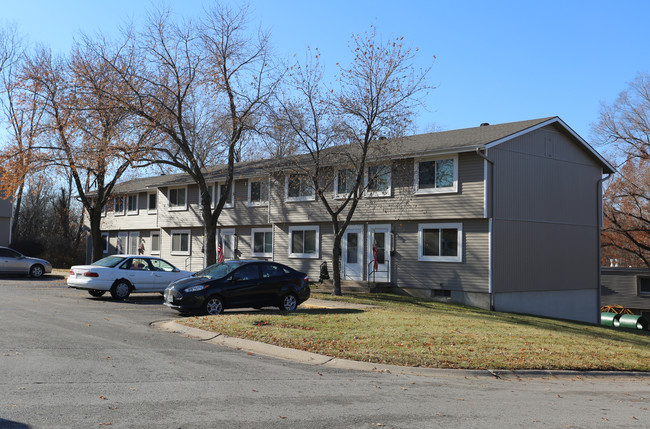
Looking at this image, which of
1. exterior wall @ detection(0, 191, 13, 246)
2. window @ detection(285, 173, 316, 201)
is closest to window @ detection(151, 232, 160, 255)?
exterior wall @ detection(0, 191, 13, 246)

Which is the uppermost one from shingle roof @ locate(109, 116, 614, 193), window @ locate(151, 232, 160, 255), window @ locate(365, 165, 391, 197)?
shingle roof @ locate(109, 116, 614, 193)

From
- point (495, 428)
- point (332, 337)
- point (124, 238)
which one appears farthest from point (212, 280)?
point (124, 238)

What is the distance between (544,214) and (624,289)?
65.3ft

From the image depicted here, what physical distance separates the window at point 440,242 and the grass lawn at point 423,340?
7.06 metres

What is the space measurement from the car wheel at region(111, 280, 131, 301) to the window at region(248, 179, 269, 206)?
39.5 feet

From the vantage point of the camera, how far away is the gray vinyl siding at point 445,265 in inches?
910

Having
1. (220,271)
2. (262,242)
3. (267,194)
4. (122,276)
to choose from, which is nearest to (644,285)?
(262,242)

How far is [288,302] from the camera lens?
17.3 meters

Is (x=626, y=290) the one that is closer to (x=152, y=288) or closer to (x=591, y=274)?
(x=591, y=274)

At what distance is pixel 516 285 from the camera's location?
24.2m

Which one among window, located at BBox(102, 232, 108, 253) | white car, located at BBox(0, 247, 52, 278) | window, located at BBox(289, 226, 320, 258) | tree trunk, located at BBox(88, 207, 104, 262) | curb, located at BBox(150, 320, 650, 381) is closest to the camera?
curb, located at BBox(150, 320, 650, 381)

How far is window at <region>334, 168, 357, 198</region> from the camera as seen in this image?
25197mm

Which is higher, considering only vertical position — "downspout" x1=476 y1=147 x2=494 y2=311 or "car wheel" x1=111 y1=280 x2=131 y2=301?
"downspout" x1=476 y1=147 x2=494 y2=311

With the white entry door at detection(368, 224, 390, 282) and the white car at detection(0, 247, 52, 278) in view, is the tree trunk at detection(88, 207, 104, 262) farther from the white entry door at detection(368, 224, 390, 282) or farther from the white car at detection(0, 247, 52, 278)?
the white entry door at detection(368, 224, 390, 282)
